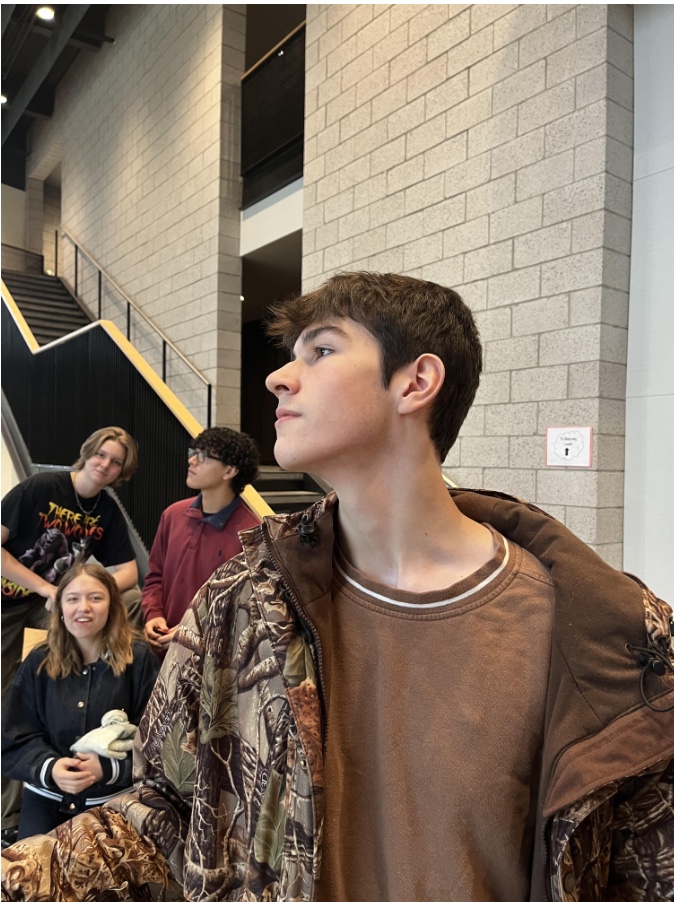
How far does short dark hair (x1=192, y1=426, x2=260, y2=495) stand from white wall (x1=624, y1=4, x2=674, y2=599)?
196 cm

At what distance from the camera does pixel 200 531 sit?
266 cm

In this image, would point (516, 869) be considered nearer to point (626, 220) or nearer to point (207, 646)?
point (207, 646)

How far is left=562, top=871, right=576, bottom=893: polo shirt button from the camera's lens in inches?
28.9

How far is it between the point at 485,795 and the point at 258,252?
6.08 meters

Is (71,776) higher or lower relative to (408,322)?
lower

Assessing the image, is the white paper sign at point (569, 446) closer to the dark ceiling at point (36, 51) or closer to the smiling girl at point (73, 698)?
the smiling girl at point (73, 698)

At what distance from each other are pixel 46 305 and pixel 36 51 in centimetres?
473

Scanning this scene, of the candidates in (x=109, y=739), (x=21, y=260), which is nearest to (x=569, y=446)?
(x=109, y=739)

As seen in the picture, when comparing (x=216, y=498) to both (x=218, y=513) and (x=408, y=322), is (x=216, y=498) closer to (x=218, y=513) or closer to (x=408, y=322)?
(x=218, y=513)

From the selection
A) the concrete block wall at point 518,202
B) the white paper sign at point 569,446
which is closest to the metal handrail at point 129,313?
the concrete block wall at point 518,202

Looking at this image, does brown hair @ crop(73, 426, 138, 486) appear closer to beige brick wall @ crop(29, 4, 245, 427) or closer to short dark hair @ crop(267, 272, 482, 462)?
short dark hair @ crop(267, 272, 482, 462)

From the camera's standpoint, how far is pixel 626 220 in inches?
126

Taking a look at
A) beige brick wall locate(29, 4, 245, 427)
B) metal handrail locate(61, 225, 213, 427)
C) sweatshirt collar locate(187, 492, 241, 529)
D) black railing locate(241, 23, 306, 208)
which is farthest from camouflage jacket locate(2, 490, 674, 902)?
Result: beige brick wall locate(29, 4, 245, 427)

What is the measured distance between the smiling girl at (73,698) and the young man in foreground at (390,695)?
1350 millimetres
